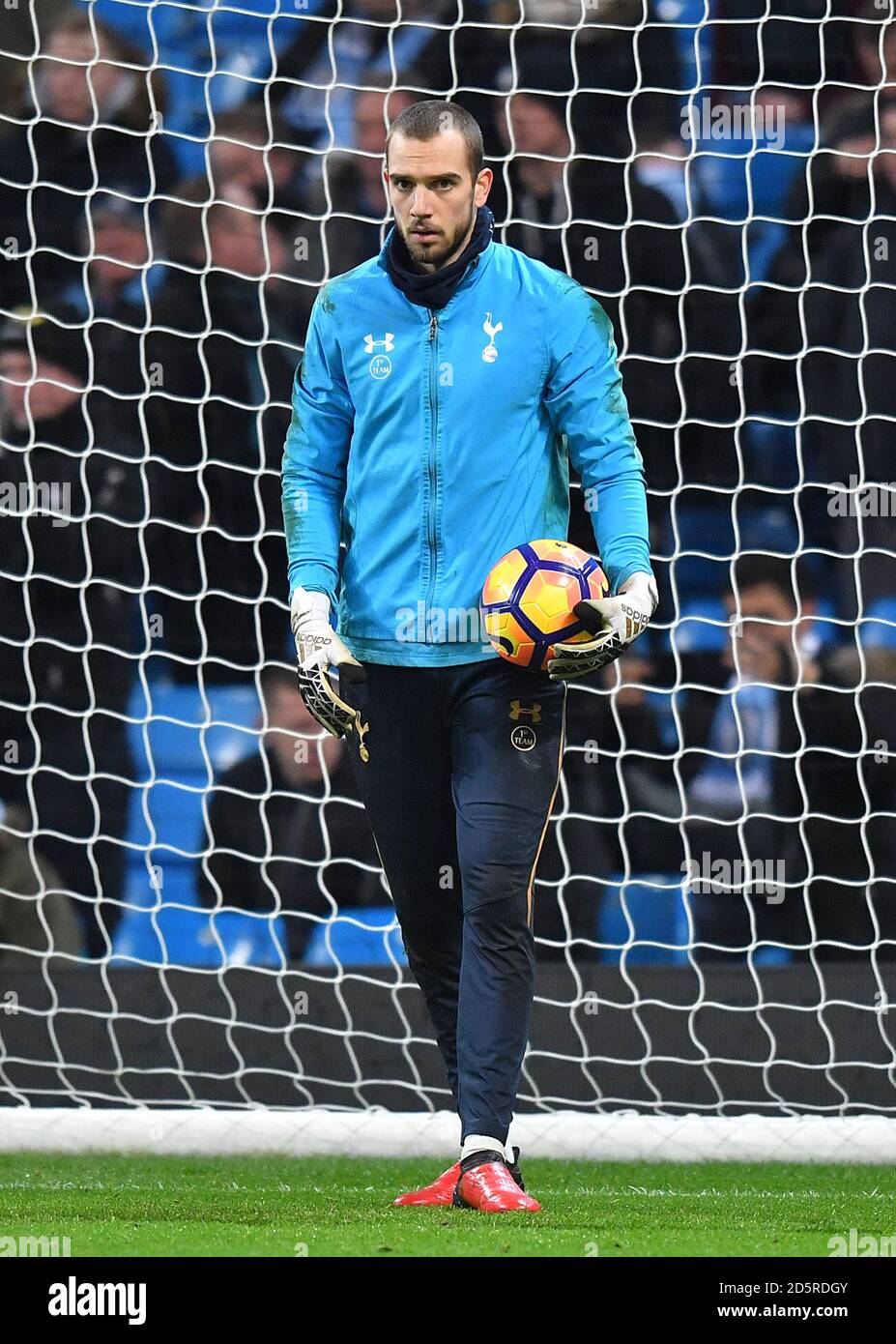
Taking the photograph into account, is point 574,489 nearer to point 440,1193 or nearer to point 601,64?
point 601,64

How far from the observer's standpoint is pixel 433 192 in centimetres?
320

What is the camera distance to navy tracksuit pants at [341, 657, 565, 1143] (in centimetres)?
314

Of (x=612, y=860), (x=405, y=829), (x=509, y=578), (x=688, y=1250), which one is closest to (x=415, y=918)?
(x=405, y=829)

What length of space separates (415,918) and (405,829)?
6.6 inches

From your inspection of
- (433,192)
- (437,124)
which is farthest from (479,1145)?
(437,124)

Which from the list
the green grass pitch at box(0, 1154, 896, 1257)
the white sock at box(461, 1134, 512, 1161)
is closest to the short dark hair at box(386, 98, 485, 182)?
the white sock at box(461, 1134, 512, 1161)

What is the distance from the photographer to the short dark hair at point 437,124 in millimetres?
3170

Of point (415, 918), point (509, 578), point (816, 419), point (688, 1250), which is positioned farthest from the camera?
point (816, 419)

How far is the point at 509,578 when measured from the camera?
313 centimetres

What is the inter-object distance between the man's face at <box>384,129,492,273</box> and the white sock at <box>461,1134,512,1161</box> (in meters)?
1.45

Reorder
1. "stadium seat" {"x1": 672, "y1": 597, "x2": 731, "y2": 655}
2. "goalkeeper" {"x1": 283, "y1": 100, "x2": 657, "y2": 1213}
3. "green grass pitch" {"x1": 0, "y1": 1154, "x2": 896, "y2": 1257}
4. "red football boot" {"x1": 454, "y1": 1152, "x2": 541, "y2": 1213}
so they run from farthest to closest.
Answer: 1. "stadium seat" {"x1": 672, "y1": 597, "x2": 731, "y2": 655}
2. "goalkeeper" {"x1": 283, "y1": 100, "x2": 657, "y2": 1213}
3. "red football boot" {"x1": 454, "y1": 1152, "x2": 541, "y2": 1213}
4. "green grass pitch" {"x1": 0, "y1": 1154, "x2": 896, "y2": 1257}

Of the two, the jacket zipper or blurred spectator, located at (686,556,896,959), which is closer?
the jacket zipper

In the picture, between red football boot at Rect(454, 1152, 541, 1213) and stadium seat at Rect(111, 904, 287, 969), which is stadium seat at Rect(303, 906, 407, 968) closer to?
stadium seat at Rect(111, 904, 287, 969)

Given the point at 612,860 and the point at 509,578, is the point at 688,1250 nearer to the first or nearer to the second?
the point at 509,578
